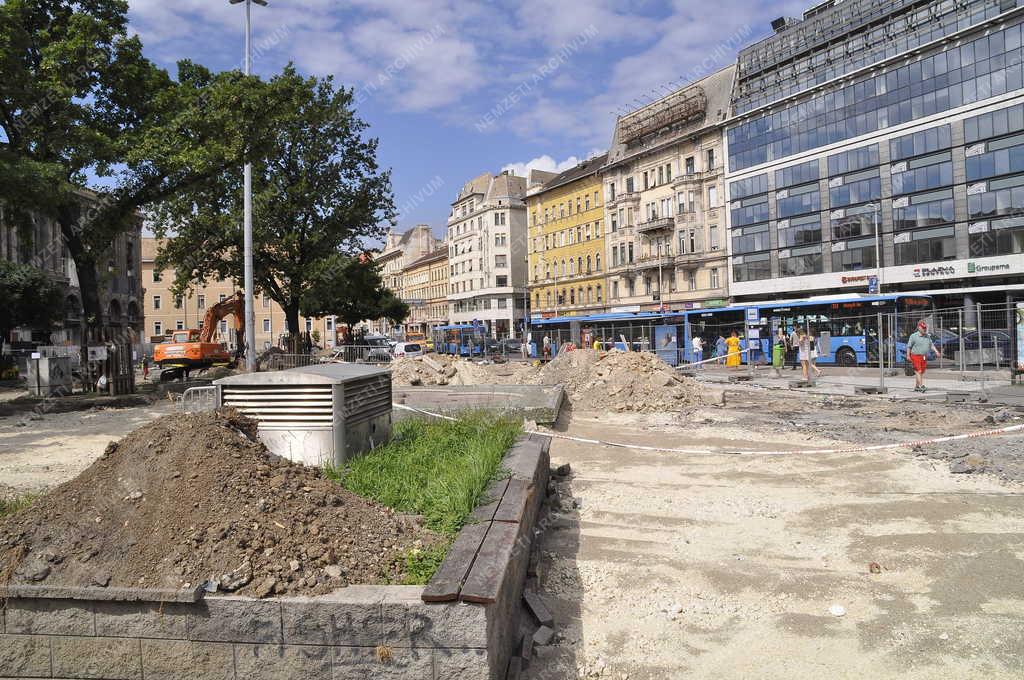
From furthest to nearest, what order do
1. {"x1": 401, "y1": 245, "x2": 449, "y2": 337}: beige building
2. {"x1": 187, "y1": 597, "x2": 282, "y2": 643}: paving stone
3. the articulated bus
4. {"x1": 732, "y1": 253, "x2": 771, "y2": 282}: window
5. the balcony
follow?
{"x1": 401, "y1": 245, "x2": 449, "y2": 337}: beige building
the balcony
{"x1": 732, "y1": 253, "x2": 771, "y2": 282}: window
the articulated bus
{"x1": 187, "y1": 597, "x2": 282, "y2": 643}: paving stone

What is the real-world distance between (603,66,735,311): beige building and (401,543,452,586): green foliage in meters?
58.5

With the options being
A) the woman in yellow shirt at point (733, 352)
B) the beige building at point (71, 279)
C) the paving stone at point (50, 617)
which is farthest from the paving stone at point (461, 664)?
the woman in yellow shirt at point (733, 352)

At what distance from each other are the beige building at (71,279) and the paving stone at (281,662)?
76.1 feet

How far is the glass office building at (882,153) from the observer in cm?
4172

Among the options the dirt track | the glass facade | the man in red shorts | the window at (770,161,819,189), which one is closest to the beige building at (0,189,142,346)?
the dirt track

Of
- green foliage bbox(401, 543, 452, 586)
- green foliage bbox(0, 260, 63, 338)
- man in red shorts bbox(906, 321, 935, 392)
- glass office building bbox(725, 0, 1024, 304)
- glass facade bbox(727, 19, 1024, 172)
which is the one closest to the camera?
green foliage bbox(401, 543, 452, 586)

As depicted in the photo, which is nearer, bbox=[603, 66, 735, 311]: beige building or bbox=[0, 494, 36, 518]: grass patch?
bbox=[0, 494, 36, 518]: grass patch

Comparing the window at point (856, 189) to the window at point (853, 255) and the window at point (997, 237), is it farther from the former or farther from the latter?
the window at point (997, 237)

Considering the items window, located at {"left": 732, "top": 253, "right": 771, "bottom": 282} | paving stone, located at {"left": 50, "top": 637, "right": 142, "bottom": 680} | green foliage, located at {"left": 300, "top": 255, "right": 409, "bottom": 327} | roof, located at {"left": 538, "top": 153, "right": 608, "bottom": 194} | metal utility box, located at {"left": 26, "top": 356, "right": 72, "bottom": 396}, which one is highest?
roof, located at {"left": 538, "top": 153, "right": 608, "bottom": 194}

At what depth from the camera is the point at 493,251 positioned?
95438 mm

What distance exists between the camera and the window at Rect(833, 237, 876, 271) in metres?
49.2

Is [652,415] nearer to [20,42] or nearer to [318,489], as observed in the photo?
[318,489]

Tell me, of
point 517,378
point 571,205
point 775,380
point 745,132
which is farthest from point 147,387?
point 571,205

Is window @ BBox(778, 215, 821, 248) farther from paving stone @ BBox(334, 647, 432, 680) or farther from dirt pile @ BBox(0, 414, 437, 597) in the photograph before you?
paving stone @ BBox(334, 647, 432, 680)
